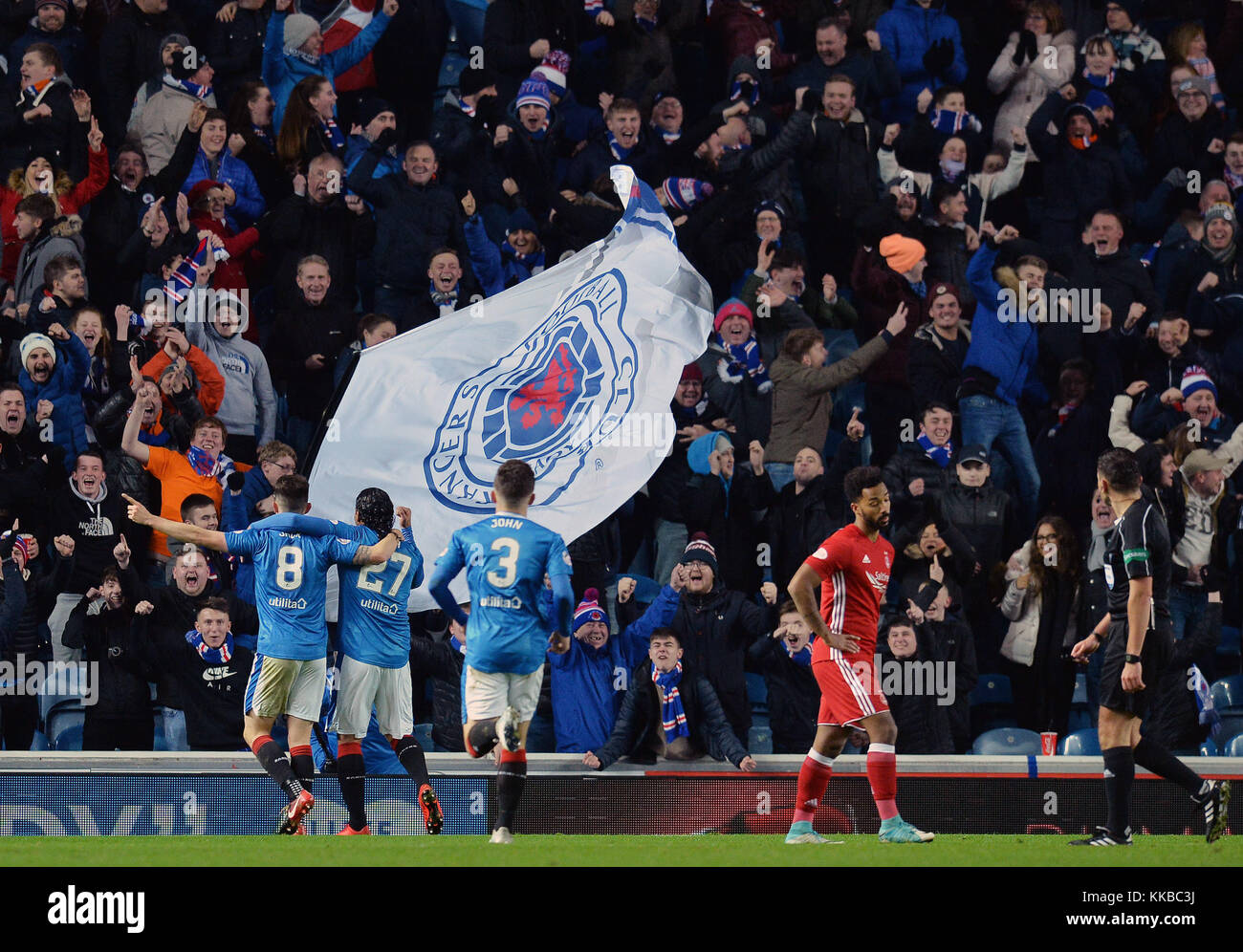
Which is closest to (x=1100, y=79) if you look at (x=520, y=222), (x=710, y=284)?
(x=710, y=284)

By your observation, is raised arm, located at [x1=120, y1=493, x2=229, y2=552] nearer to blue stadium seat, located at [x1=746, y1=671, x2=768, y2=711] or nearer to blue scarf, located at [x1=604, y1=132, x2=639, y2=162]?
blue stadium seat, located at [x1=746, y1=671, x2=768, y2=711]

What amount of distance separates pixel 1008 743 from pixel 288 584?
193 inches

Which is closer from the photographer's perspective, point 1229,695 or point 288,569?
point 288,569

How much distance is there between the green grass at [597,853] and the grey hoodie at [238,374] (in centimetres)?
429

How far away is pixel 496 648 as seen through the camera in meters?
8.50

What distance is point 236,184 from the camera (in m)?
13.6

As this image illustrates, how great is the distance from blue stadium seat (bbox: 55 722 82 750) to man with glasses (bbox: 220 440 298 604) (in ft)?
4.37

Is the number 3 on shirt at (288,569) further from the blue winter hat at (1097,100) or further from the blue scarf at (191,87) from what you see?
the blue winter hat at (1097,100)

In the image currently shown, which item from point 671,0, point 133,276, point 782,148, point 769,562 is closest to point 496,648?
point 769,562

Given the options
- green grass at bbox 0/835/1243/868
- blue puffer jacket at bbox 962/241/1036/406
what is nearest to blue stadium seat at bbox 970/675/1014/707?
blue puffer jacket at bbox 962/241/1036/406

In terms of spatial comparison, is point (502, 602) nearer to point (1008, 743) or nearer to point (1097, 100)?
point (1008, 743)

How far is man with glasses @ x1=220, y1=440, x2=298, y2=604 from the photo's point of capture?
38.8 feet

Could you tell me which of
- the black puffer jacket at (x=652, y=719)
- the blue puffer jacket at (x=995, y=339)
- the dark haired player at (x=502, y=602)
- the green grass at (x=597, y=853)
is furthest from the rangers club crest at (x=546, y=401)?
the green grass at (x=597, y=853)

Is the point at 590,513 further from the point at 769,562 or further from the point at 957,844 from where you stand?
the point at 957,844
